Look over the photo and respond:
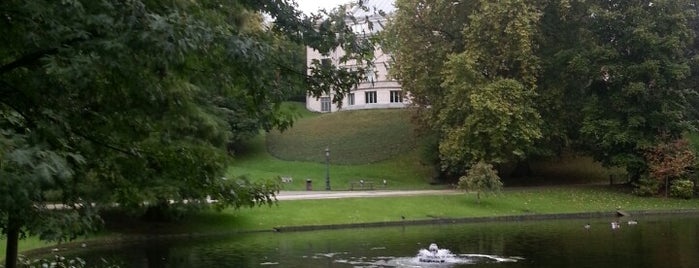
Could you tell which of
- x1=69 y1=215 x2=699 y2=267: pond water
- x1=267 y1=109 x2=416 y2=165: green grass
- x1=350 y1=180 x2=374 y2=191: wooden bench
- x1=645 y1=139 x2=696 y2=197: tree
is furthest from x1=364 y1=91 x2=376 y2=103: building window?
x1=69 y1=215 x2=699 y2=267: pond water

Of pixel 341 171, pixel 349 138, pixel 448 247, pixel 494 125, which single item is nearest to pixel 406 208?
pixel 494 125

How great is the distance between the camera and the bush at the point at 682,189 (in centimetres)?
4138

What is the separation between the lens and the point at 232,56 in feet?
17.7

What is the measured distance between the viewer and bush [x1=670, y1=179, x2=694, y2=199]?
136 ft

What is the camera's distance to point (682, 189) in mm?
41312

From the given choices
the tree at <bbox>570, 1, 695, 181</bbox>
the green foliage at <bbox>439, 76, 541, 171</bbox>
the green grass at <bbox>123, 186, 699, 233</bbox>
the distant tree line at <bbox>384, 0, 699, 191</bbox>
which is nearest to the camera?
the green grass at <bbox>123, 186, 699, 233</bbox>

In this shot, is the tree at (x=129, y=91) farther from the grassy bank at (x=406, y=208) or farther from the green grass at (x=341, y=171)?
the green grass at (x=341, y=171)

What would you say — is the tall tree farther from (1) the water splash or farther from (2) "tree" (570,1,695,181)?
(1) the water splash

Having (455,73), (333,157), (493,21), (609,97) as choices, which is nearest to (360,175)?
(333,157)

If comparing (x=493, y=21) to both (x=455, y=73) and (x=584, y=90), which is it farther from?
(x=584, y=90)

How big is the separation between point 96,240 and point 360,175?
25.6 m

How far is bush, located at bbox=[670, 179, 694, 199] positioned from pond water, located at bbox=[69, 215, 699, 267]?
936 cm

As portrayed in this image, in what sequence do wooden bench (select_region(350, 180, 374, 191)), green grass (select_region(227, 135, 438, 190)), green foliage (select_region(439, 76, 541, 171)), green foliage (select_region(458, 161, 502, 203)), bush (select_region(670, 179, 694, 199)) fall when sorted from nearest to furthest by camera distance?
green foliage (select_region(458, 161, 502, 203)), bush (select_region(670, 179, 694, 199)), green foliage (select_region(439, 76, 541, 171)), wooden bench (select_region(350, 180, 374, 191)), green grass (select_region(227, 135, 438, 190))

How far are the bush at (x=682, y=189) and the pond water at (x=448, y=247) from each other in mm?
9363
